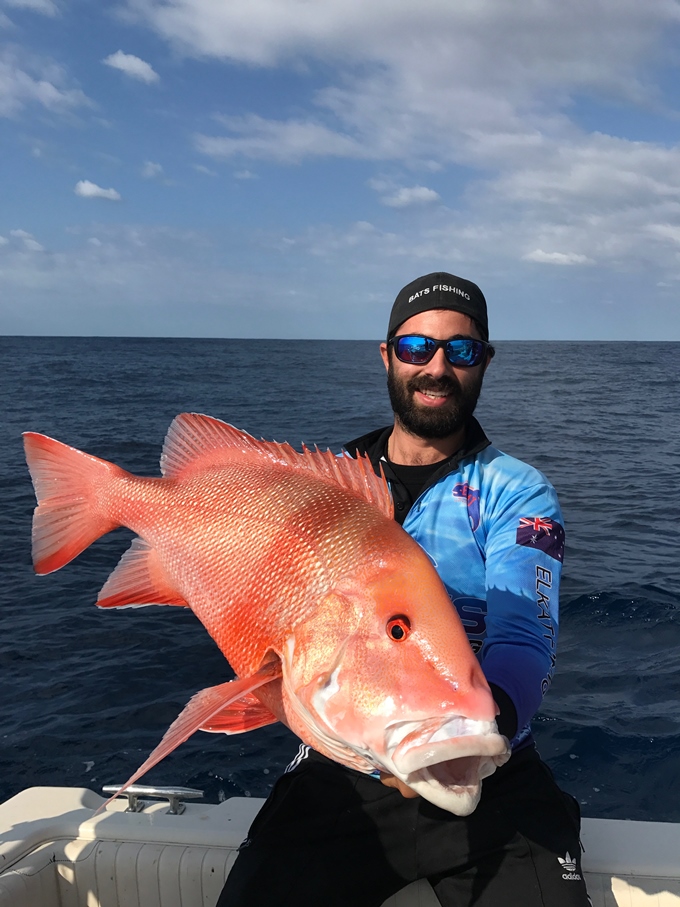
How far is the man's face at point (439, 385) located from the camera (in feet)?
9.13

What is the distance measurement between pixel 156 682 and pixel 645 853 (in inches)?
165

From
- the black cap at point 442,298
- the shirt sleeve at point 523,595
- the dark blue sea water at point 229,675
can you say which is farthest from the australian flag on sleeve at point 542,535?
the dark blue sea water at point 229,675

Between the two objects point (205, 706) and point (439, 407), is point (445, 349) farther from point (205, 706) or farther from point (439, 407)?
point (205, 706)

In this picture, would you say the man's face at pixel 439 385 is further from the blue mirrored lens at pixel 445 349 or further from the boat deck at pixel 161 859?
the boat deck at pixel 161 859

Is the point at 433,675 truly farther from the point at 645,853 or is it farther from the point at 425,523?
the point at 645,853

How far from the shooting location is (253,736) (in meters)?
4.96

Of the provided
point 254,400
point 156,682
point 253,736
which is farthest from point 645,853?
point 254,400

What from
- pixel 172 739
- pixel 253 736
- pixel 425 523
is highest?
pixel 425 523

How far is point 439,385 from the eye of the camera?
9.09 feet

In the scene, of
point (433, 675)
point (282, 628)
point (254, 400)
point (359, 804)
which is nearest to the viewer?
point (433, 675)

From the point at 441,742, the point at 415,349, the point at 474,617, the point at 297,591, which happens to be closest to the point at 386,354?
the point at 415,349

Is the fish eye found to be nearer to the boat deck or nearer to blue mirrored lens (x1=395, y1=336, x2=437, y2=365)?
the boat deck

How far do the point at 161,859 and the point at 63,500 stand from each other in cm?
131

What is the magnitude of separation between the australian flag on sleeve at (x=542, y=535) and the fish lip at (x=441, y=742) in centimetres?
105
